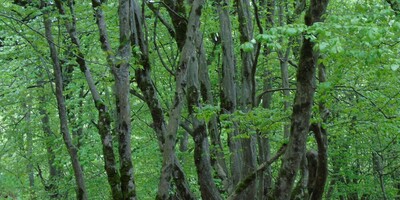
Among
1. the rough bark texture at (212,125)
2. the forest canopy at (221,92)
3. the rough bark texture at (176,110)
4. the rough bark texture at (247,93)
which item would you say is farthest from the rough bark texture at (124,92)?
the rough bark texture at (212,125)

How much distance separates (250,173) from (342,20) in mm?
2937

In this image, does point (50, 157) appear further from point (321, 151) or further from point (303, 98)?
point (303, 98)

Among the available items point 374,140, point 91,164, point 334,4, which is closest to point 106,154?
point 91,164

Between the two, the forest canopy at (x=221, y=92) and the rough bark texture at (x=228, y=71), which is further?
the rough bark texture at (x=228, y=71)

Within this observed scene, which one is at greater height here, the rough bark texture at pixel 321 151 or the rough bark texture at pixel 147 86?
the rough bark texture at pixel 147 86

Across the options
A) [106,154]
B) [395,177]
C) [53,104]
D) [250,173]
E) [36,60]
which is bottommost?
[395,177]

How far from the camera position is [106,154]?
23.6 ft

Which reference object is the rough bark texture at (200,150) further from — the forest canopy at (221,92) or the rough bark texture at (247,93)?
the rough bark texture at (247,93)

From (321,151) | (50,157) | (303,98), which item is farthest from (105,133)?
(50,157)

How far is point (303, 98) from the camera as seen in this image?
4.98 metres

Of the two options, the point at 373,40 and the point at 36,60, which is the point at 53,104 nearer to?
the point at 36,60

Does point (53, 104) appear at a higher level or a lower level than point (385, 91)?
higher

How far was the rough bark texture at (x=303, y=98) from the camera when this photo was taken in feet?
15.8

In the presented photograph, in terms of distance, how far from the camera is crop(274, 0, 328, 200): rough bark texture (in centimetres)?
481
